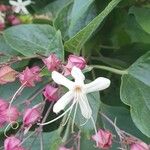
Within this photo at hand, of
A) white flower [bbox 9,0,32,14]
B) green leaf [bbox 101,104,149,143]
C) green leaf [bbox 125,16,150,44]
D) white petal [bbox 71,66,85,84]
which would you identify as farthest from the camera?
white flower [bbox 9,0,32,14]

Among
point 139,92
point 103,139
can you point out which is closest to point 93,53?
point 139,92

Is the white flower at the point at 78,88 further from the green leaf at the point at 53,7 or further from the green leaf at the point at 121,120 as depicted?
the green leaf at the point at 53,7

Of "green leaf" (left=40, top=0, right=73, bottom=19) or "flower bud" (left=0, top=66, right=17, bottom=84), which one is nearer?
"flower bud" (left=0, top=66, right=17, bottom=84)

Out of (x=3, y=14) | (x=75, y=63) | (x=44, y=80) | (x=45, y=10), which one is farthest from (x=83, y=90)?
(x=3, y=14)

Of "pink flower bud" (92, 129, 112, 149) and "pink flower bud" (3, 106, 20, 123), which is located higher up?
"pink flower bud" (3, 106, 20, 123)

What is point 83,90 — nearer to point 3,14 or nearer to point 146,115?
point 146,115

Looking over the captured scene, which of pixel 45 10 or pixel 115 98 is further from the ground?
pixel 45 10

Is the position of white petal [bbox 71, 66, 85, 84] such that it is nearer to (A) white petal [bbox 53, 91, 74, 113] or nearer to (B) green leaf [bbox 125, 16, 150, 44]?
(A) white petal [bbox 53, 91, 74, 113]

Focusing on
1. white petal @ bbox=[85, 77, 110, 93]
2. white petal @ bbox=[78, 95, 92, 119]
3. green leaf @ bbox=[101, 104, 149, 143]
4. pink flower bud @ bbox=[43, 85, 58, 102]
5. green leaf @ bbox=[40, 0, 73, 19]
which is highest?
white petal @ bbox=[85, 77, 110, 93]

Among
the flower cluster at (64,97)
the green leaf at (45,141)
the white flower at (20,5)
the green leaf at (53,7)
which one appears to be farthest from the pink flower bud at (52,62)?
the white flower at (20,5)

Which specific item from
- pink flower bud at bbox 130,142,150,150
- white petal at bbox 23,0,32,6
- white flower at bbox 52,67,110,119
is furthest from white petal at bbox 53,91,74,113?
white petal at bbox 23,0,32,6
